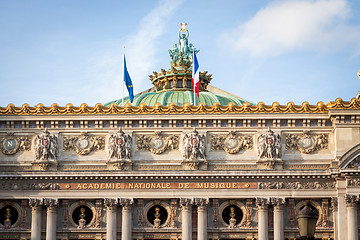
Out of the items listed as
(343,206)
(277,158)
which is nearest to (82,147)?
(277,158)

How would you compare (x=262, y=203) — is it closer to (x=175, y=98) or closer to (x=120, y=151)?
(x=120, y=151)

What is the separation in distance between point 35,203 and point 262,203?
45.6 ft

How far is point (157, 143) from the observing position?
43.2m

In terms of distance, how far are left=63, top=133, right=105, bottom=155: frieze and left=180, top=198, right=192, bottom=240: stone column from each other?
20.6 feet

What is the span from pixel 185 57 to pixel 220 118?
1725cm

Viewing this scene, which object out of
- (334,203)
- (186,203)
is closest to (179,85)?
(186,203)

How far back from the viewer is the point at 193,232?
42031 mm

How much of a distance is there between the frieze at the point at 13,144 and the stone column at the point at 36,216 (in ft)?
11.5

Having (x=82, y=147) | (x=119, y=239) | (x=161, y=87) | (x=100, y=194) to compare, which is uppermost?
(x=161, y=87)

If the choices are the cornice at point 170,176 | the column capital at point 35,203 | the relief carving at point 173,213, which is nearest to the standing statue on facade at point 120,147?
the cornice at point 170,176

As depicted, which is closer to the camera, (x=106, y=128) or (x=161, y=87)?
(x=106, y=128)

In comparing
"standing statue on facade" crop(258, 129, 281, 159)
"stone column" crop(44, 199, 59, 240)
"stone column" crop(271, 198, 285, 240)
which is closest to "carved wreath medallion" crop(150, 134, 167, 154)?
"standing statue on facade" crop(258, 129, 281, 159)

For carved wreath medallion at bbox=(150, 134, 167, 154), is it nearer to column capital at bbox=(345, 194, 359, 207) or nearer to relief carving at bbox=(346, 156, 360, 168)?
relief carving at bbox=(346, 156, 360, 168)

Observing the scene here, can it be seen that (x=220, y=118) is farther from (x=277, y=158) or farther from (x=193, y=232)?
(x=193, y=232)
